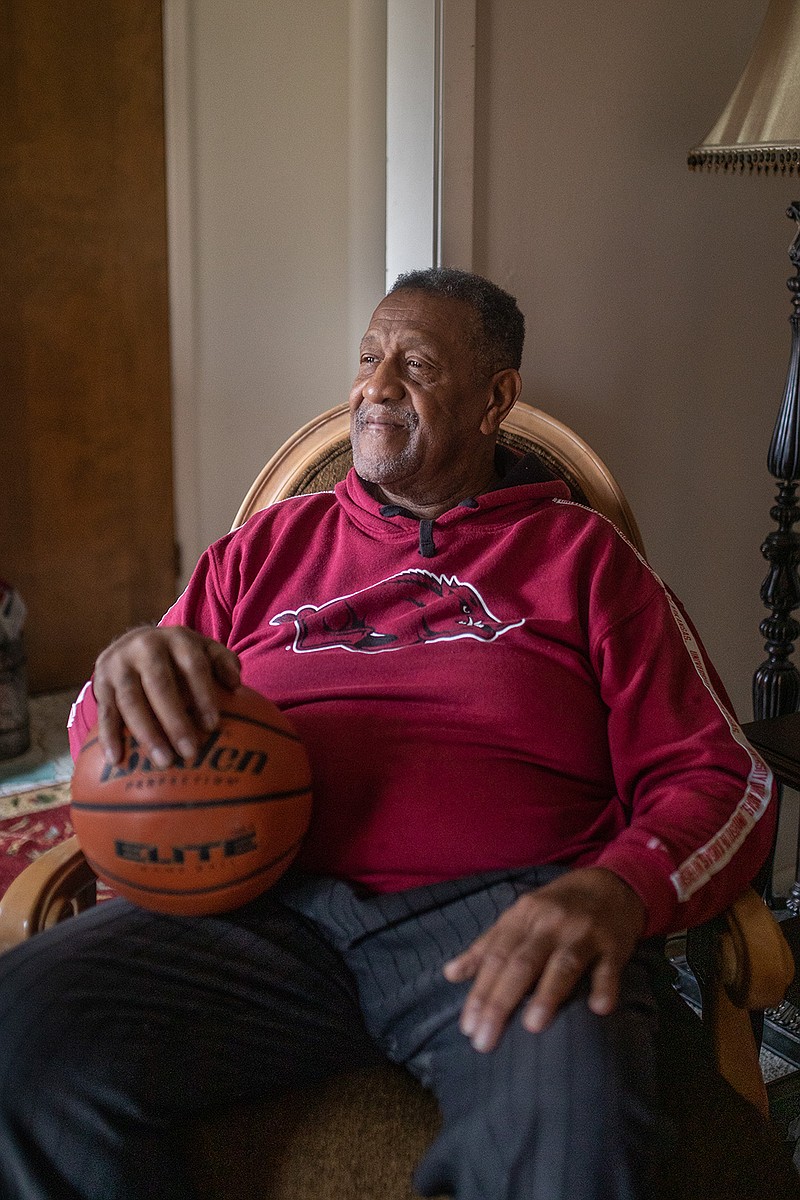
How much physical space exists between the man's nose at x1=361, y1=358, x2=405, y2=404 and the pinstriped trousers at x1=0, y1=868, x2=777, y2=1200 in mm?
628

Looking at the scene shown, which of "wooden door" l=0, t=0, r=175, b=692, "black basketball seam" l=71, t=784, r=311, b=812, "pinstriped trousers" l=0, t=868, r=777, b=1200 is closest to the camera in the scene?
"pinstriped trousers" l=0, t=868, r=777, b=1200

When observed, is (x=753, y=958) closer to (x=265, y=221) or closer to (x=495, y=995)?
(x=495, y=995)

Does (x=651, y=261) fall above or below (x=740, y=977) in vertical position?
above

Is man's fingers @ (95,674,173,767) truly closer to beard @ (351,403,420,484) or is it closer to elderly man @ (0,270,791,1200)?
elderly man @ (0,270,791,1200)

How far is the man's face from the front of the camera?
4.73 feet

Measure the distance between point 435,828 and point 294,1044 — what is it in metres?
0.25

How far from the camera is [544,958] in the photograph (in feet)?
3.05

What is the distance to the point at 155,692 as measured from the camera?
1.03 meters

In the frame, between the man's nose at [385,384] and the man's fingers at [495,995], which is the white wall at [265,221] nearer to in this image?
the man's nose at [385,384]

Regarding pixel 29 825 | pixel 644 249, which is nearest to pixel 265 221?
pixel 644 249

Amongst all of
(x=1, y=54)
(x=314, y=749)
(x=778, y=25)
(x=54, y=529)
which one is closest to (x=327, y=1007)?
(x=314, y=749)

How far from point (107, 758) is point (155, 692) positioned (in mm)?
77

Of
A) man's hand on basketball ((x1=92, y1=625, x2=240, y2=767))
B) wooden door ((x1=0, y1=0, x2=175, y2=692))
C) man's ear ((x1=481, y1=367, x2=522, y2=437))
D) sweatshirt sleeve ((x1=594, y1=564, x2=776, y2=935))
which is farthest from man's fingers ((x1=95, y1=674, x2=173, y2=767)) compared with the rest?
wooden door ((x1=0, y1=0, x2=175, y2=692))

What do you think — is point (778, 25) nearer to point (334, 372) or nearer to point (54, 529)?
point (334, 372)
